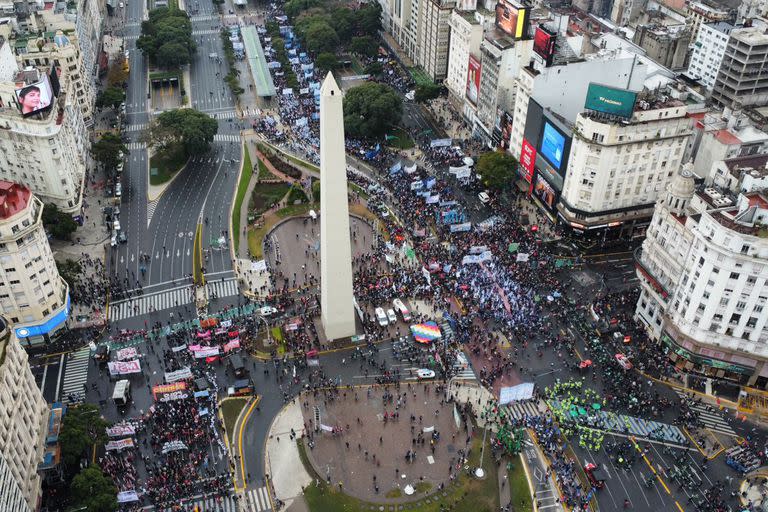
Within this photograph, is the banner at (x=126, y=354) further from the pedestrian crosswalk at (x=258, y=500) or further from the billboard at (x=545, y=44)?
the billboard at (x=545, y=44)

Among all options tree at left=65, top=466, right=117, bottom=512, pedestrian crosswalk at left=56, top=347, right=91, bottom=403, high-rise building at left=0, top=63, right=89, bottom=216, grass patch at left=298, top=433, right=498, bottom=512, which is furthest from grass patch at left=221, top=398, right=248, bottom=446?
high-rise building at left=0, top=63, right=89, bottom=216

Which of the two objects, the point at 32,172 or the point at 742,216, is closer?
the point at 742,216

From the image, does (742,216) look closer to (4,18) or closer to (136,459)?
(136,459)

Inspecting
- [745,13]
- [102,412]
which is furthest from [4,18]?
[745,13]

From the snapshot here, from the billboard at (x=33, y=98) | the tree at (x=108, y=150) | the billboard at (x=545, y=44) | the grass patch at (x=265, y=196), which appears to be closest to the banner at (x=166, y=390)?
the grass patch at (x=265, y=196)

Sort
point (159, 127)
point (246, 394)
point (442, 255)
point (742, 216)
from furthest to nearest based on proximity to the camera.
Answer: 1. point (159, 127)
2. point (442, 255)
3. point (246, 394)
4. point (742, 216)
